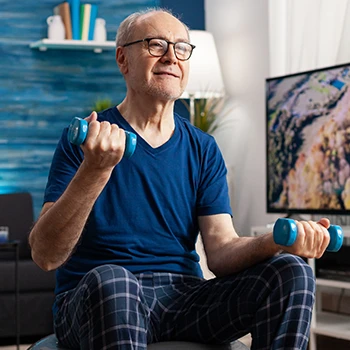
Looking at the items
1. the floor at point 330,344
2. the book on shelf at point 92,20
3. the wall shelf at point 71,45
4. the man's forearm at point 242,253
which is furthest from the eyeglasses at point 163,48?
the book on shelf at point 92,20

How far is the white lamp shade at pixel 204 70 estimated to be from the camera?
4.91 metres

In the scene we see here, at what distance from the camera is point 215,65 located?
499 centimetres

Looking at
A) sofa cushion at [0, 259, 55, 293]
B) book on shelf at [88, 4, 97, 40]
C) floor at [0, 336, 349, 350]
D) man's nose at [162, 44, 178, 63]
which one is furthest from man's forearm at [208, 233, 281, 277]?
book on shelf at [88, 4, 97, 40]

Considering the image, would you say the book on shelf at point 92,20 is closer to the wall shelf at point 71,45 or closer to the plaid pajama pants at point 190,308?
the wall shelf at point 71,45

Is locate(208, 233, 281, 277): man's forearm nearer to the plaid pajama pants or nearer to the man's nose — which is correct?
the plaid pajama pants

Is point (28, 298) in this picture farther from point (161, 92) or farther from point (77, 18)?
point (161, 92)

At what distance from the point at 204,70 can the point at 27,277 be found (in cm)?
161

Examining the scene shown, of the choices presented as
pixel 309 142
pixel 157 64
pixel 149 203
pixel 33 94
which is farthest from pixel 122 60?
pixel 33 94

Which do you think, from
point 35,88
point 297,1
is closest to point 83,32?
point 35,88

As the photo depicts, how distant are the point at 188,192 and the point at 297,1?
106 inches

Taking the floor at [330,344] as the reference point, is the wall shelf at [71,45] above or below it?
above

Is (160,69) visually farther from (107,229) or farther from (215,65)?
(215,65)

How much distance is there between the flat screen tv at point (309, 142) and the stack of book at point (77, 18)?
165cm

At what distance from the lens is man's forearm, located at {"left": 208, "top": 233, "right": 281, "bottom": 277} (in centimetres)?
173
